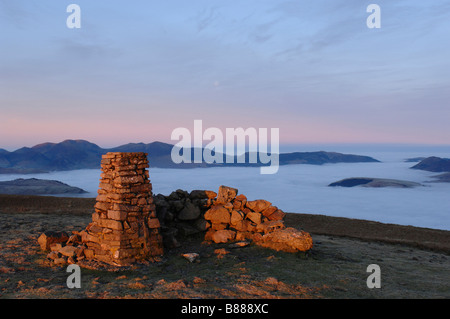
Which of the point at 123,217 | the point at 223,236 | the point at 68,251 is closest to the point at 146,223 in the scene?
the point at 123,217

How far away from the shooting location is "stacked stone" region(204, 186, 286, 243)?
39.3 feet

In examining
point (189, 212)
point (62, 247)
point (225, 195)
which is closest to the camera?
point (62, 247)

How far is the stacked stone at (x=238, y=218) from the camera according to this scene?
472 inches

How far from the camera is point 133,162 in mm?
10664

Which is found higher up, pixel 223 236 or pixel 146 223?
pixel 146 223

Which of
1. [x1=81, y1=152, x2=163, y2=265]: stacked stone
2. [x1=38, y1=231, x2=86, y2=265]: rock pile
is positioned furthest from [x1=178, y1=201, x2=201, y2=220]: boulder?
[x1=38, y1=231, x2=86, y2=265]: rock pile

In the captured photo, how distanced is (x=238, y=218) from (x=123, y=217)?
4.53 m

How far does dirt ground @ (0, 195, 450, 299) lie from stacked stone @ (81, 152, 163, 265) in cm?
61

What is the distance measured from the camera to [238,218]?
12.4 meters

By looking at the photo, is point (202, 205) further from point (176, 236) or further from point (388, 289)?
point (388, 289)

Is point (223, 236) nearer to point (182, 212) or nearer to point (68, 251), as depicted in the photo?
point (182, 212)

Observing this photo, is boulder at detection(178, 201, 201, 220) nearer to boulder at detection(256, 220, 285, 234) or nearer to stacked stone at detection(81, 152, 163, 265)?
stacked stone at detection(81, 152, 163, 265)

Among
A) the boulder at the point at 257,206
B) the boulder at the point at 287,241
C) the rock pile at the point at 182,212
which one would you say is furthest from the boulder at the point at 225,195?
the boulder at the point at 287,241
